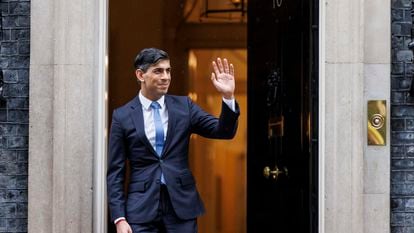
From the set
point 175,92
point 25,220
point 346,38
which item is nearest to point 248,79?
point 175,92

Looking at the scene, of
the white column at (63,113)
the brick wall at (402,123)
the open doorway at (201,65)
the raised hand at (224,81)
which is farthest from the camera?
the open doorway at (201,65)

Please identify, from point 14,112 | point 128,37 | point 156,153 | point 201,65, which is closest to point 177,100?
point 156,153

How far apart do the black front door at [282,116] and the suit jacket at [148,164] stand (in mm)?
1382

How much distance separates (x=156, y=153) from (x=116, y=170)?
0.80ft

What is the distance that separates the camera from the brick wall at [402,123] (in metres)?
5.75

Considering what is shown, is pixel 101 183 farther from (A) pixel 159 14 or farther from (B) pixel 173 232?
(A) pixel 159 14

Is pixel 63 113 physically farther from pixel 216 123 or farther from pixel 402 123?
pixel 402 123

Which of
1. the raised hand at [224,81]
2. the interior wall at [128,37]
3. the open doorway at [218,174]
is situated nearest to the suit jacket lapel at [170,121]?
the raised hand at [224,81]

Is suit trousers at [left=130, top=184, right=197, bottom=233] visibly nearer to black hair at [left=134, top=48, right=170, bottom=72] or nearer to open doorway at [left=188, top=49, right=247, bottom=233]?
black hair at [left=134, top=48, right=170, bottom=72]

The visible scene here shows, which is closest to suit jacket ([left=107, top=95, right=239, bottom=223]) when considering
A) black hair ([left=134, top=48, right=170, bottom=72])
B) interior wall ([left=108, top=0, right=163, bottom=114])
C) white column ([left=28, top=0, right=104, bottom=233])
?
black hair ([left=134, top=48, right=170, bottom=72])

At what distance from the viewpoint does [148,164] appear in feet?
15.2

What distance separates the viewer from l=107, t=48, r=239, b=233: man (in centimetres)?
454

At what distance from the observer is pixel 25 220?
5.78m

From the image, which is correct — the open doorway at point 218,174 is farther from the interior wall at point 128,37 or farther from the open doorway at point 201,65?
the interior wall at point 128,37
